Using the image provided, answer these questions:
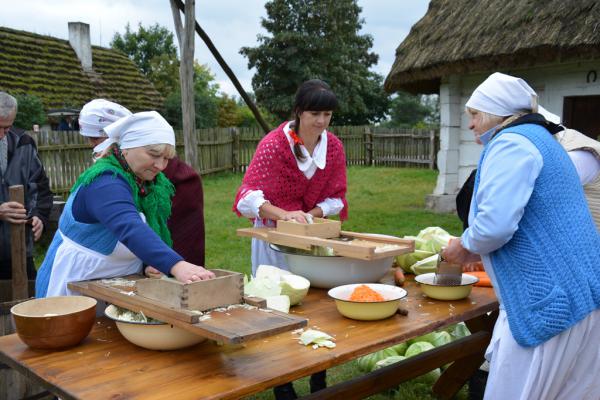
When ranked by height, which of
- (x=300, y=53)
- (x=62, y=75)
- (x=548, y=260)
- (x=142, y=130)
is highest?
(x=300, y=53)

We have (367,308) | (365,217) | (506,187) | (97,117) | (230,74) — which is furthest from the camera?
(365,217)

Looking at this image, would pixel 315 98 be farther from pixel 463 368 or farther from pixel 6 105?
pixel 6 105

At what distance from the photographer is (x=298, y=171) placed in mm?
3293

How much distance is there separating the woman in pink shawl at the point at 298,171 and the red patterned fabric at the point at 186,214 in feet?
0.98

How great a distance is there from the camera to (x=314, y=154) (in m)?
3.33

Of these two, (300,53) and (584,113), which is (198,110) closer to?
(300,53)

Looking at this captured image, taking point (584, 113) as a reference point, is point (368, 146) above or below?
below

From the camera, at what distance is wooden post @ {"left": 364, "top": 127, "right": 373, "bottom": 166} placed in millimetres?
20594

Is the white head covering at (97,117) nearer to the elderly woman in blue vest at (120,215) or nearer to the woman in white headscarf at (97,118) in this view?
the woman in white headscarf at (97,118)

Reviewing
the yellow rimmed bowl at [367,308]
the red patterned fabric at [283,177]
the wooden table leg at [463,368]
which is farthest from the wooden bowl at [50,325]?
the wooden table leg at [463,368]

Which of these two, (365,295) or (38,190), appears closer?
(365,295)

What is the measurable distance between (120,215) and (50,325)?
0.43 meters

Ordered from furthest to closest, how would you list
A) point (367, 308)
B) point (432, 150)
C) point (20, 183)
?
point (432, 150)
point (20, 183)
point (367, 308)

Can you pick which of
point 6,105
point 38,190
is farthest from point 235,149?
point 6,105
